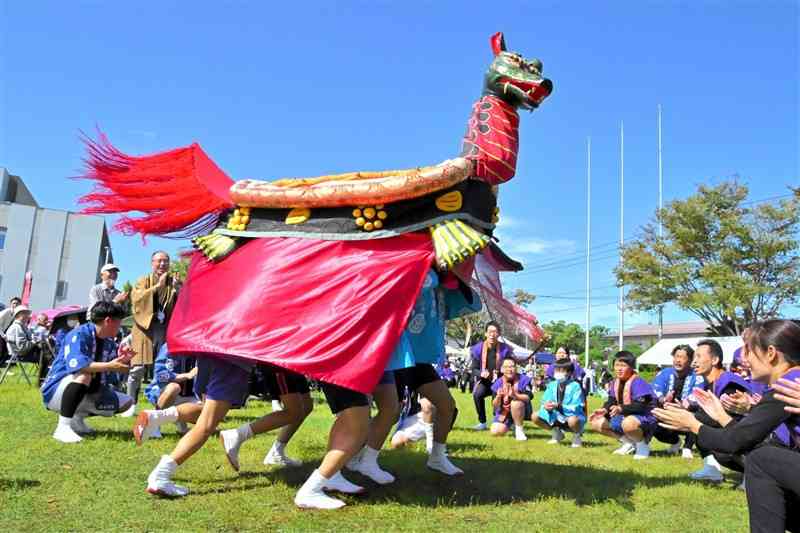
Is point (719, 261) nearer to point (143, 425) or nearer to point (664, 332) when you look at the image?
point (143, 425)

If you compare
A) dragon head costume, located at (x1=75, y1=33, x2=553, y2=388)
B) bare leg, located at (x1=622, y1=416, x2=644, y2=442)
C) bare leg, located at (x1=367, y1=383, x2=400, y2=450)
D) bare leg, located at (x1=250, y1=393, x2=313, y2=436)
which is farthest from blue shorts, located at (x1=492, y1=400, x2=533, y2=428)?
bare leg, located at (x1=250, y1=393, x2=313, y2=436)

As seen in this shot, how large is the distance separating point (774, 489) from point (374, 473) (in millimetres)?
2964

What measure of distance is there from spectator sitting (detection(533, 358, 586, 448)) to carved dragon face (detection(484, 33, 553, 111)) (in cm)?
502

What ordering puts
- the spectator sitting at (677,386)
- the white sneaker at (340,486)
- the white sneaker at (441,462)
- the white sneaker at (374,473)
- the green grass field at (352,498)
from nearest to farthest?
the green grass field at (352,498), the white sneaker at (340,486), the white sneaker at (374,473), the white sneaker at (441,462), the spectator sitting at (677,386)

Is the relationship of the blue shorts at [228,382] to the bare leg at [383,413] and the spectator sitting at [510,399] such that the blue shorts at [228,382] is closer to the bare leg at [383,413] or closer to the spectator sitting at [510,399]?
the bare leg at [383,413]

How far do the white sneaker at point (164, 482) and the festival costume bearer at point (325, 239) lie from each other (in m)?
0.77

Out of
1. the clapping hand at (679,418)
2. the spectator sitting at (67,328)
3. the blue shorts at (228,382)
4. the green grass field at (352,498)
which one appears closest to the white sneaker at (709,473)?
the green grass field at (352,498)

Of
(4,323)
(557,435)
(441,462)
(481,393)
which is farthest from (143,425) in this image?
(4,323)

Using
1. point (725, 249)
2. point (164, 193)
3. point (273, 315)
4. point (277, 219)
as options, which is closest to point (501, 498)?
point (273, 315)

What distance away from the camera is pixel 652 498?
518 centimetres

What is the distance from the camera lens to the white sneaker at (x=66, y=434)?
625cm

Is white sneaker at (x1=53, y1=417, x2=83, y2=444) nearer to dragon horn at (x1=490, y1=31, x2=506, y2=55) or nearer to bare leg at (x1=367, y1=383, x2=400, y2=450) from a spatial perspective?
bare leg at (x1=367, y1=383, x2=400, y2=450)

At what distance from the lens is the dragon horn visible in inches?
205

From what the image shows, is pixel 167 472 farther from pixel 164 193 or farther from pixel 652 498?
pixel 652 498
